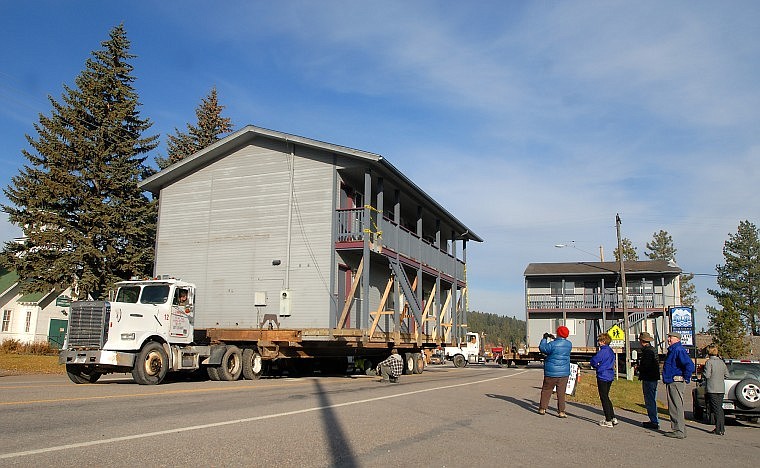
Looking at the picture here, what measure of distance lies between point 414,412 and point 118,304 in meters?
9.46

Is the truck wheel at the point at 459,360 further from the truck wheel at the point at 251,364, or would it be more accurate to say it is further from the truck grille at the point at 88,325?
the truck grille at the point at 88,325

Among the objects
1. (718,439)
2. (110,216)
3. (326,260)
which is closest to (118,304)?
(326,260)

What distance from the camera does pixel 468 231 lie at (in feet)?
124

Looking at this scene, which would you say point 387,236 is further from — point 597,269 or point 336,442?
point 597,269

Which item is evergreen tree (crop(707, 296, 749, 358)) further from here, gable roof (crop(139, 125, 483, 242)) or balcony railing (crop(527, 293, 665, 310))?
gable roof (crop(139, 125, 483, 242))

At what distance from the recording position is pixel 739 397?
1252 cm

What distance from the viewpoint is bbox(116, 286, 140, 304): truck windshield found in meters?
18.2

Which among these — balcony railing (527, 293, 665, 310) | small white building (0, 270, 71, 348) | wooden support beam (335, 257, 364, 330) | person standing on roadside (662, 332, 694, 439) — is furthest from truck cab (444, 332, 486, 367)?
person standing on roadside (662, 332, 694, 439)

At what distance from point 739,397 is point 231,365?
44.6ft

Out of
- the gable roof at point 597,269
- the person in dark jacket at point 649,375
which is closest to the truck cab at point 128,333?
the person in dark jacket at point 649,375

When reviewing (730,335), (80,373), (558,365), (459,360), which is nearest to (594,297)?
(730,335)

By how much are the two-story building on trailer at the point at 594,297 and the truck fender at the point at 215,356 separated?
3482 centimetres

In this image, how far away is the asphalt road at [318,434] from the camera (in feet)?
23.0

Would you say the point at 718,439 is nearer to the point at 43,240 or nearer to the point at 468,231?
the point at 468,231
